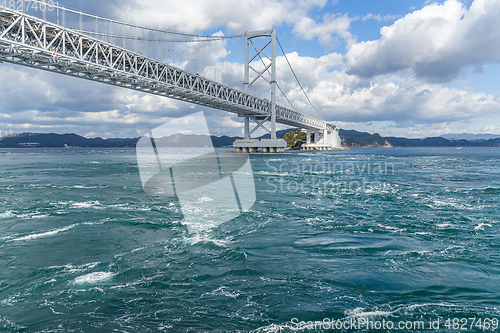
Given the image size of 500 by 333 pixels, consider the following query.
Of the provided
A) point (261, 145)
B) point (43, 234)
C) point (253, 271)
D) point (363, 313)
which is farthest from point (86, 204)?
point (261, 145)

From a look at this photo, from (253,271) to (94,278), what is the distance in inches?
95.6

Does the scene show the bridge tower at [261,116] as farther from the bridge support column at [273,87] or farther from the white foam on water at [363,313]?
the white foam on water at [363,313]

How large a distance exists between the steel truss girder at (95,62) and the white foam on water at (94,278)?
75.4ft

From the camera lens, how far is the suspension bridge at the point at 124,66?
2194cm

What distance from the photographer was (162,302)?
12.4ft

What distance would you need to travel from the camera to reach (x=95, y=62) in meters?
28.3

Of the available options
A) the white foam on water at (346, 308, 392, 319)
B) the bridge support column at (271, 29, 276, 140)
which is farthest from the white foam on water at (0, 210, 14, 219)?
the bridge support column at (271, 29, 276, 140)

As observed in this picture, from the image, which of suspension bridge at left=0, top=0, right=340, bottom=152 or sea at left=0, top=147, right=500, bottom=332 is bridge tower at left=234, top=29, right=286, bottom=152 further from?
sea at left=0, top=147, right=500, bottom=332

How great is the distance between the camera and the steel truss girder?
21.5 metres

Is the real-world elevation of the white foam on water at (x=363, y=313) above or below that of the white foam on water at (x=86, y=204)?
below

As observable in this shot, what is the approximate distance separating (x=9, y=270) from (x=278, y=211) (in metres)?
6.58

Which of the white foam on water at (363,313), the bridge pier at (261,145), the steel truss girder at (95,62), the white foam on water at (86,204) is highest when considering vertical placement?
the steel truss girder at (95,62)

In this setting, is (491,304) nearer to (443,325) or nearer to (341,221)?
(443,325)

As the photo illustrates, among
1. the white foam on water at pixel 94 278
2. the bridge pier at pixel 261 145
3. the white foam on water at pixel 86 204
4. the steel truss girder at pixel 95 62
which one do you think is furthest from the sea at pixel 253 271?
the bridge pier at pixel 261 145
